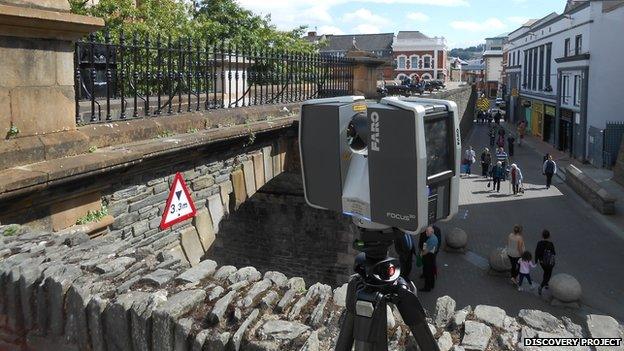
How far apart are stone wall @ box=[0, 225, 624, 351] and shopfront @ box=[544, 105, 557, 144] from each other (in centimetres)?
3486

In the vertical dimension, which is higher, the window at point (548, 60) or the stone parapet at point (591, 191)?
the window at point (548, 60)

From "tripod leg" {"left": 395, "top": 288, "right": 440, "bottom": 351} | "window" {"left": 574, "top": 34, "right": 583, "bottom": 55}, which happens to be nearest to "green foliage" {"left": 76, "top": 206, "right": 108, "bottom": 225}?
"tripod leg" {"left": 395, "top": 288, "right": 440, "bottom": 351}

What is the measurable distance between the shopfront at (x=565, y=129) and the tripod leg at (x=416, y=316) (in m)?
31.8

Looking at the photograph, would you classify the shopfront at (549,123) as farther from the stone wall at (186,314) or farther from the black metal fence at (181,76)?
the stone wall at (186,314)

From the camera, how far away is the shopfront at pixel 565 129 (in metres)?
31.6

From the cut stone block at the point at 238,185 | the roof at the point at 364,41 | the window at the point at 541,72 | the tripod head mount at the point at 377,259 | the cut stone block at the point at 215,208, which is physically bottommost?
the cut stone block at the point at 215,208

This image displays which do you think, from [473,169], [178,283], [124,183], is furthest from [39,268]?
[473,169]

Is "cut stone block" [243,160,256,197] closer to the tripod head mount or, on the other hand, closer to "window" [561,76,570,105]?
the tripod head mount

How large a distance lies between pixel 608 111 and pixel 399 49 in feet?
166

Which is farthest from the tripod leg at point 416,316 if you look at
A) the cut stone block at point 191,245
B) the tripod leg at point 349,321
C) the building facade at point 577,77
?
the building facade at point 577,77

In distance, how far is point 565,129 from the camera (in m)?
33.3

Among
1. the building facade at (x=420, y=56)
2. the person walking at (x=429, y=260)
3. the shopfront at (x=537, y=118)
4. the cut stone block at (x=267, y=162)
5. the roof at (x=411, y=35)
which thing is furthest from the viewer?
the roof at (x=411, y=35)

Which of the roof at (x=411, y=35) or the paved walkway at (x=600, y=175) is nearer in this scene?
the paved walkway at (x=600, y=175)

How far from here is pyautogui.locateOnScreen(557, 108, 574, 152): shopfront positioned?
31577 millimetres
